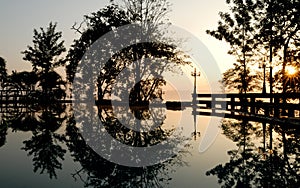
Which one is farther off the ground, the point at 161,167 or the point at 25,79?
the point at 25,79

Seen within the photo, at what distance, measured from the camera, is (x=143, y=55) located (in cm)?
4078

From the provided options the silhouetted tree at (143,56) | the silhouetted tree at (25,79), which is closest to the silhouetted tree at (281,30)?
the silhouetted tree at (143,56)

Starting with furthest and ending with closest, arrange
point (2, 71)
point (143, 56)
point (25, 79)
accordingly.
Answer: point (2, 71) < point (25, 79) < point (143, 56)

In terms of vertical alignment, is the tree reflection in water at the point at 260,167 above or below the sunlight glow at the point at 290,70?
below

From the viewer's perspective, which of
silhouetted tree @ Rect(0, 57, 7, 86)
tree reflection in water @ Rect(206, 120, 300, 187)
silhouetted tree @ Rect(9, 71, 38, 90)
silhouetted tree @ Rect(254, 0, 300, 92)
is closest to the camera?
tree reflection in water @ Rect(206, 120, 300, 187)

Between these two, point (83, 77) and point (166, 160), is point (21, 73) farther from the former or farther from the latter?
point (166, 160)

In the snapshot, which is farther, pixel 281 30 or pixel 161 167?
pixel 281 30

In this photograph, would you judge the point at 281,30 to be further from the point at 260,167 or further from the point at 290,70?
the point at 260,167

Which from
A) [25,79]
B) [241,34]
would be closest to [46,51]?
[25,79]

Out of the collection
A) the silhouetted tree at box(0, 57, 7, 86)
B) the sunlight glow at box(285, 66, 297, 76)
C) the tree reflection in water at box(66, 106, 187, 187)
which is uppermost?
the silhouetted tree at box(0, 57, 7, 86)

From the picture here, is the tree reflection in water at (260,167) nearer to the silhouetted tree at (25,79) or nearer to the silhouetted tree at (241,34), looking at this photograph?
the silhouetted tree at (241,34)

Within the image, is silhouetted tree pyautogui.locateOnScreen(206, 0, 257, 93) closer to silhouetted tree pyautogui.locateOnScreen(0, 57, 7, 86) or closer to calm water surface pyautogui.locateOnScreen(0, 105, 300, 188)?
calm water surface pyautogui.locateOnScreen(0, 105, 300, 188)

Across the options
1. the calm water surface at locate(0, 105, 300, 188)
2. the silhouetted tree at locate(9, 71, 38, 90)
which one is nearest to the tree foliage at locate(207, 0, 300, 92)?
the calm water surface at locate(0, 105, 300, 188)

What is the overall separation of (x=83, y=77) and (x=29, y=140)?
39.7 m
